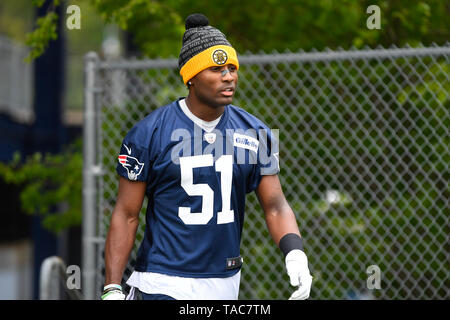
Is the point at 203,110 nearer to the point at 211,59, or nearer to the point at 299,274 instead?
the point at 211,59

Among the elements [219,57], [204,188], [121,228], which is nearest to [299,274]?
[204,188]

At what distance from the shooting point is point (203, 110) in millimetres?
3412

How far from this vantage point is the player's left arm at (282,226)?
3254mm

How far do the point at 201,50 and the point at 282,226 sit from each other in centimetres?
99

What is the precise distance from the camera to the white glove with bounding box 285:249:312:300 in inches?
125

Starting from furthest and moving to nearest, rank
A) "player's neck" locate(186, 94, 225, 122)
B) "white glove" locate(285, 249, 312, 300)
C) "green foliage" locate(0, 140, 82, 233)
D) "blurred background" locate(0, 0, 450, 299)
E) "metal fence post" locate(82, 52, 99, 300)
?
"green foliage" locate(0, 140, 82, 233), "blurred background" locate(0, 0, 450, 299), "metal fence post" locate(82, 52, 99, 300), "player's neck" locate(186, 94, 225, 122), "white glove" locate(285, 249, 312, 300)

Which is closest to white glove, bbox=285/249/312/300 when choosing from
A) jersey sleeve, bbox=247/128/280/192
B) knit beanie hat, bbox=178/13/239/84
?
jersey sleeve, bbox=247/128/280/192

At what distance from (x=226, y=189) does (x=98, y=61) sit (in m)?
1.89

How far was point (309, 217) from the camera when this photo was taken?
5.43 metres

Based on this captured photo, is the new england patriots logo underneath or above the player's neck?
underneath

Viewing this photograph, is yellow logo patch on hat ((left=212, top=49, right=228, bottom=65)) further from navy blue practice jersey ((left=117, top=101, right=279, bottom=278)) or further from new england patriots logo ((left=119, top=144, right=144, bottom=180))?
new england patriots logo ((left=119, top=144, right=144, bottom=180))

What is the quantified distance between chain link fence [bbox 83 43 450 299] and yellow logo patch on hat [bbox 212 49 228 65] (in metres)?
1.79
